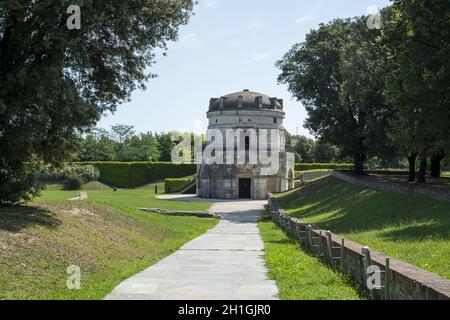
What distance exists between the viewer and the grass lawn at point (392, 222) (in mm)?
13117

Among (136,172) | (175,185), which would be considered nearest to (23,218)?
(175,185)

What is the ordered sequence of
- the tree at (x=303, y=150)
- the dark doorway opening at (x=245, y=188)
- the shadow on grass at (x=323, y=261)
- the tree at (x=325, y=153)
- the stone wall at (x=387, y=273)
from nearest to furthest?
the stone wall at (x=387, y=273), the shadow on grass at (x=323, y=261), the dark doorway opening at (x=245, y=188), the tree at (x=325, y=153), the tree at (x=303, y=150)

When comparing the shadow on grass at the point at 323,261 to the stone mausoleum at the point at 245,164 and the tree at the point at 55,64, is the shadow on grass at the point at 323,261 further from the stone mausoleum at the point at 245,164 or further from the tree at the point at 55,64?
the stone mausoleum at the point at 245,164

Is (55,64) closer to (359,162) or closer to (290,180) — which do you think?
(359,162)

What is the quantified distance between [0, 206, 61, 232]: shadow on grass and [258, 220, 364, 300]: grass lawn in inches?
261

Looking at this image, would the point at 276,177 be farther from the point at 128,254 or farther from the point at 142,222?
the point at 128,254

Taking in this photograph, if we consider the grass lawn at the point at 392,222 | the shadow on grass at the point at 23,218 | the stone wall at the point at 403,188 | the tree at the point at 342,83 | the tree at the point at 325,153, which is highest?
the tree at the point at 342,83

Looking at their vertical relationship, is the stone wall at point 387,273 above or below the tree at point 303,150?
below

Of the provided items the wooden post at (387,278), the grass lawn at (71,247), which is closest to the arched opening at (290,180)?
the grass lawn at (71,247)

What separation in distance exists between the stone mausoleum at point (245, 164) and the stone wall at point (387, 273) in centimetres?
4616

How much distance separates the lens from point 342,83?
1676 inches

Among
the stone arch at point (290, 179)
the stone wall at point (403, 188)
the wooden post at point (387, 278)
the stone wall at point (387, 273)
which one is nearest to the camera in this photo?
the stone wall at point (387, 273)
